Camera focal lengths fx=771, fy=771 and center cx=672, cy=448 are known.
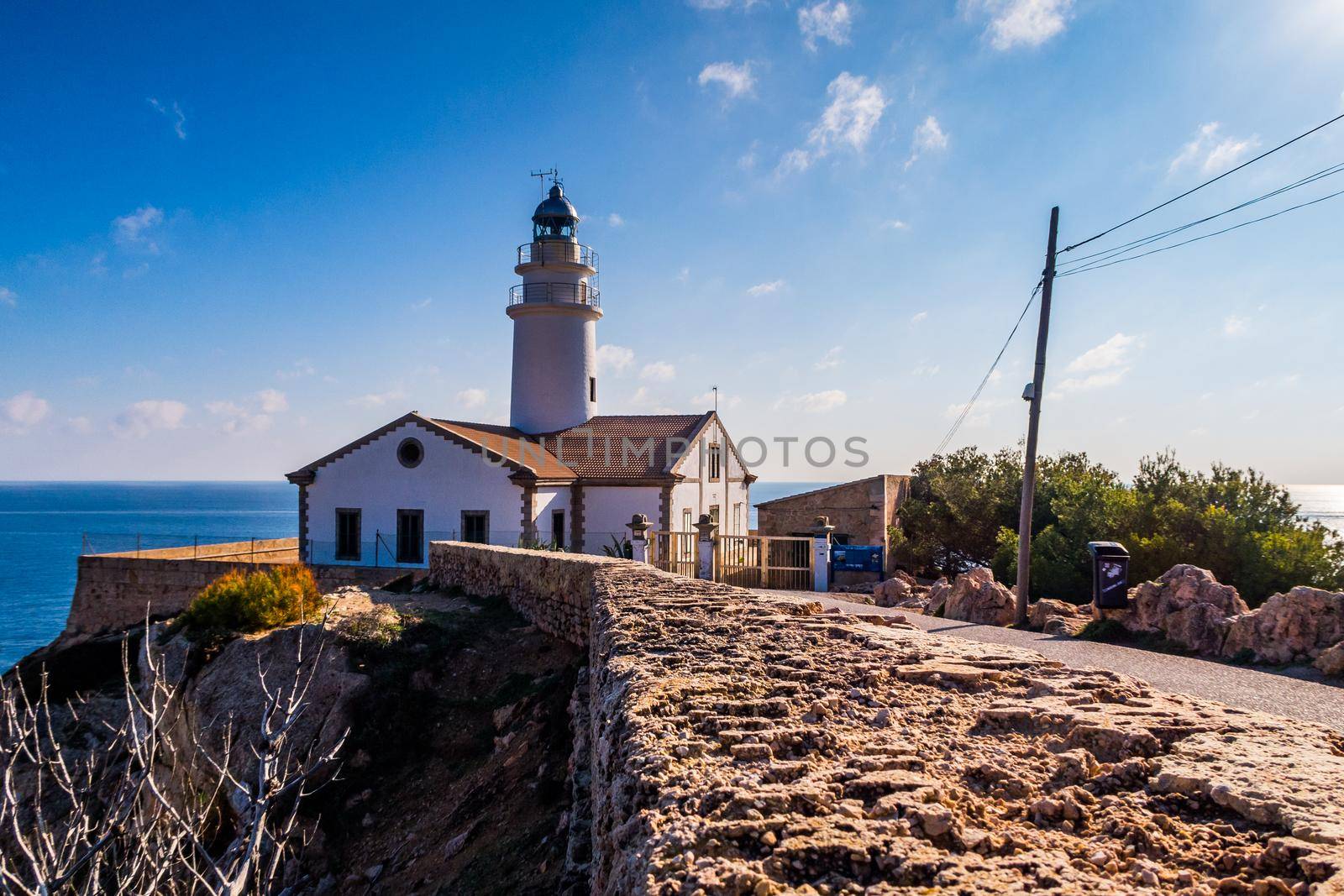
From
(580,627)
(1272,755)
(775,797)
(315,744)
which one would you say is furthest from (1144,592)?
(315,744)

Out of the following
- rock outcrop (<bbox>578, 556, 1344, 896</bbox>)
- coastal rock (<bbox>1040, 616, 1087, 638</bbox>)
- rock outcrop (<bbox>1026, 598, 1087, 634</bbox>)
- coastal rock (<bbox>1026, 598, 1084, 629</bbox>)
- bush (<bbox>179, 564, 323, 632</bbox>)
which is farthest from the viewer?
bush (<bbox>179, 564, 323, 632</bbox>)

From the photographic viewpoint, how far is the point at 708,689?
3.92 meters

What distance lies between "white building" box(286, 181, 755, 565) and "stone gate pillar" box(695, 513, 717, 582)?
27.9ft

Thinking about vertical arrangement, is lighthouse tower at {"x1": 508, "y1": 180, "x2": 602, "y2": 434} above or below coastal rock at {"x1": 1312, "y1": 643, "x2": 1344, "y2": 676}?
above

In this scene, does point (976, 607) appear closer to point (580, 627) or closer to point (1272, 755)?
point (580, 627)

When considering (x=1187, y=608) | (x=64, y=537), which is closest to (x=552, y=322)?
(x=1187, y=608)

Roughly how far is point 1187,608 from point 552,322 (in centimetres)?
2246

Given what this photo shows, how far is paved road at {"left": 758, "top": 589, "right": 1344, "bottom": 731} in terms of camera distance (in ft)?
20.9

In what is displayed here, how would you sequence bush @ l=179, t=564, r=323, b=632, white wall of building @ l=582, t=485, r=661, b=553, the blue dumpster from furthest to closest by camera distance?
white wall of building @ l=582, t=485, r=661, b=553 < the blue dumpster < bush @ l=179, t=564, r=323, b=632

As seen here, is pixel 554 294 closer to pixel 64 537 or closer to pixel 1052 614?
pixel 1052 614

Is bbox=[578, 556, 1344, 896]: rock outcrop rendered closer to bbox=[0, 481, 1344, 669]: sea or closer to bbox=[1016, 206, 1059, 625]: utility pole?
bbox=[1016, 206, 1059, 625]: utility pole

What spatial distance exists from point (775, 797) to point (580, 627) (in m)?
7.08

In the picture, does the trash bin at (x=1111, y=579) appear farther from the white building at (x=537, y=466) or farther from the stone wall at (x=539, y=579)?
the white building at (x=537, y=466)

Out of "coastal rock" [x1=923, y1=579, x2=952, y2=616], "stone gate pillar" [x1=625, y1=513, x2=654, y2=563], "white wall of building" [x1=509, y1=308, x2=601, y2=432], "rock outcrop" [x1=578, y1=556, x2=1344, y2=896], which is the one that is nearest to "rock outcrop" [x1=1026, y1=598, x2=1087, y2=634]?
"coastal rock" [x1=923, y1=579, x2=952, y2=616]
